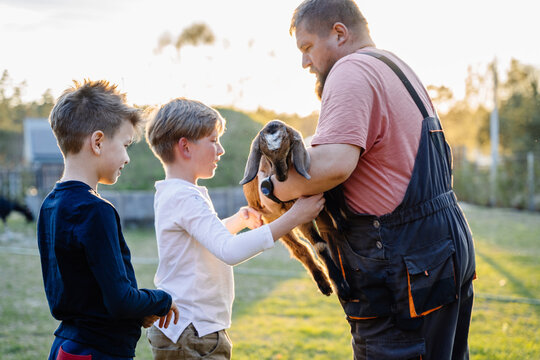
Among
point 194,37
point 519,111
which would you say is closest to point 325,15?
point 194,37

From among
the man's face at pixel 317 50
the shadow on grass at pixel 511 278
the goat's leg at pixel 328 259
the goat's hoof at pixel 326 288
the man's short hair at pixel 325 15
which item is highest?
the man's short hair at pixel 325 15

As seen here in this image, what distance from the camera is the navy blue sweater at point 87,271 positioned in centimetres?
197

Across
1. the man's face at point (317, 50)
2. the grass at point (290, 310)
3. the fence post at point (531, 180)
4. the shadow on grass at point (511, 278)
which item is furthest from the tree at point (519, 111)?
the man's face at point (317, 50)

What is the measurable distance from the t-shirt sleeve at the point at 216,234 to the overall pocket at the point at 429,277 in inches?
24.3

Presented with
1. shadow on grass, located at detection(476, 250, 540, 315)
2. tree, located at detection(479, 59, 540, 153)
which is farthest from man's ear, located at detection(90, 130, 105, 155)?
tree, located at detection(479, 59, 540, 153)

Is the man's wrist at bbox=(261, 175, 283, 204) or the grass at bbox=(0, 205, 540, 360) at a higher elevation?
the man's wrist at bbox=(261, 175, 283, 204)

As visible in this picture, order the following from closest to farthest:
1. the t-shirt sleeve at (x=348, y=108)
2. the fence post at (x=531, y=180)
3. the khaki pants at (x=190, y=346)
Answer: the t-shirt sleeve at (x=348, y=108)
the khaki pants at (x=190, y=346)
the fence post at (x=531, y=180)

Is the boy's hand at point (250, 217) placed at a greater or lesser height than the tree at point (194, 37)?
lesser

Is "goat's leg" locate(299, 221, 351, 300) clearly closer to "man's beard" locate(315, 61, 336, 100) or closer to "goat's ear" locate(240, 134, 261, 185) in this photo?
"goat's ear" locate(240, 134, 261, 185)

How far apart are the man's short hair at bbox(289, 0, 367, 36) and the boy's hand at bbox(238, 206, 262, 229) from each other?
3.33 feet

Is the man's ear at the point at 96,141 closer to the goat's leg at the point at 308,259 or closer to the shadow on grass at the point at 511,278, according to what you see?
the goat's leg at the point at 308,259

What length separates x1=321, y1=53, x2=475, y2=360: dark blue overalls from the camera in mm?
2170

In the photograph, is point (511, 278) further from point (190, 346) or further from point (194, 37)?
point (194, 37)

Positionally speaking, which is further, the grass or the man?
the grass
